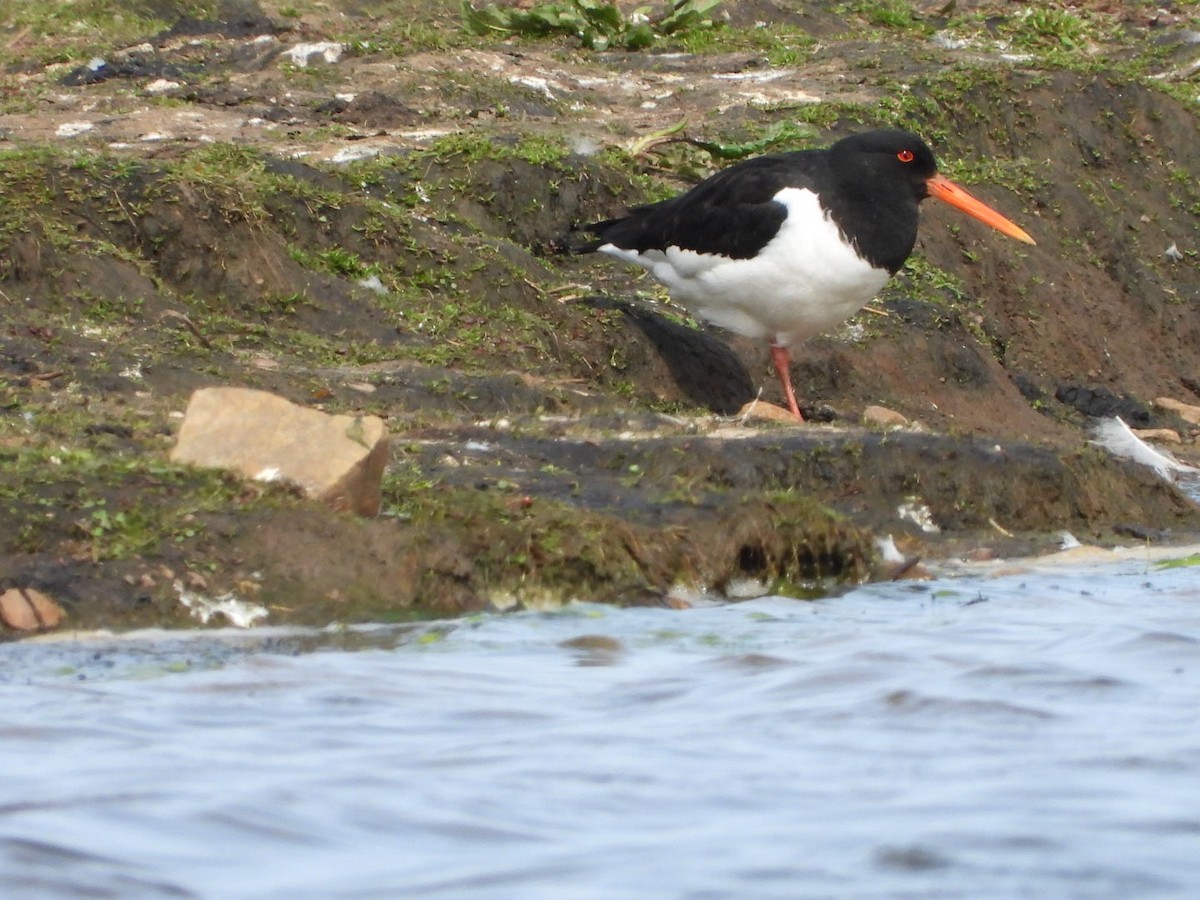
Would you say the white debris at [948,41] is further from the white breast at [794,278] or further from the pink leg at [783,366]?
the white breast at [794,278]

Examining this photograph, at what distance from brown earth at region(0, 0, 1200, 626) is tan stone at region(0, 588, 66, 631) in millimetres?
56

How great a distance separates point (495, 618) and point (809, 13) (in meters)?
11.9

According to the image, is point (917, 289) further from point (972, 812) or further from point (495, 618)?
point (972, 812)

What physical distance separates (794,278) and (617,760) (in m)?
4.26

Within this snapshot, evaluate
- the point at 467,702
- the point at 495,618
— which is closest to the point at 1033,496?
the point at 495,618

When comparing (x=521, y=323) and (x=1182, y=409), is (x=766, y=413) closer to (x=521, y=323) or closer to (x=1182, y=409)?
(x=521, y=323)

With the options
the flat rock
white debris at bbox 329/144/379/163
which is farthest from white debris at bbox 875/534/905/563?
white debris at bbox 329/144/379/163

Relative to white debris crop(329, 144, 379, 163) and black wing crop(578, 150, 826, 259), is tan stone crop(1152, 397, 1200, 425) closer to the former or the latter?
black wing crop(578, 150, 826, 259)

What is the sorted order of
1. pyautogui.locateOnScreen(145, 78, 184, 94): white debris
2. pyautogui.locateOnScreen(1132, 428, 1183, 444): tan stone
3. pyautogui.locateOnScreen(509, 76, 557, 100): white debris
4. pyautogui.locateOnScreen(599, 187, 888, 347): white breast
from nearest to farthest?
pyautogui.locateOnScreen(599, 187, 888, 347): white breast → pyautogui.locateOnScreen(1132, 428, 1183, 444): tan stone → pyautogui.locateOnScreen(145, 78, 184, 94): white debris → pyautogui.locateOnScreen(509, 76, 557, 100): white debris

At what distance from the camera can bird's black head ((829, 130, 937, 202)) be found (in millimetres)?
7752

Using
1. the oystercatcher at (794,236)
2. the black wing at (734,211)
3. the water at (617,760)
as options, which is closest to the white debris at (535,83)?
the black wing at (734,211)

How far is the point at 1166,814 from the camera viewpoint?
3154mm

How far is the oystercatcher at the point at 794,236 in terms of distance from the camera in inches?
296

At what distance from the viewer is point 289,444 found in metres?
5.11
